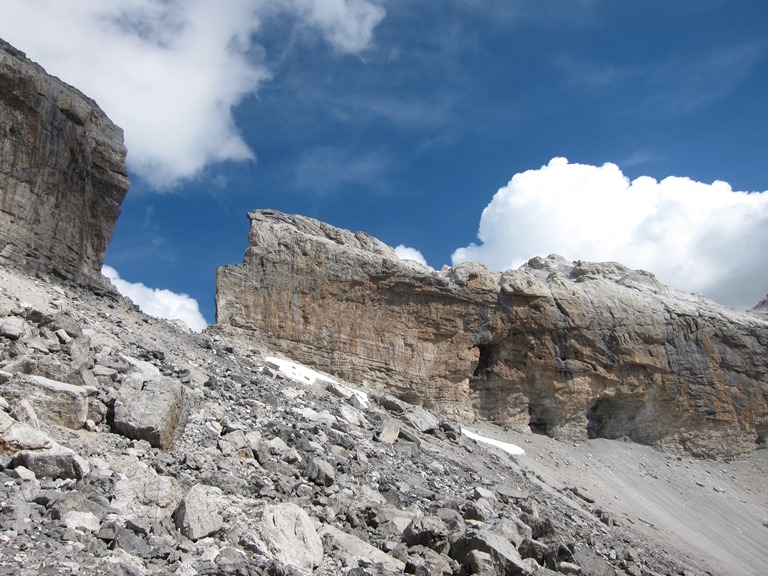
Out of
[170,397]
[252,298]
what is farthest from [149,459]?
[252,298]

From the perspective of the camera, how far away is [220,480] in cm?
907

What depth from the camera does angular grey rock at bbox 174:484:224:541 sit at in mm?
7305

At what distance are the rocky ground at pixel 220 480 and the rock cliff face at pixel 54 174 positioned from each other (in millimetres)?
1723

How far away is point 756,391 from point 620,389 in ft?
30.4

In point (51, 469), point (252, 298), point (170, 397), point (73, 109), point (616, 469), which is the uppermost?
point (73, 109)

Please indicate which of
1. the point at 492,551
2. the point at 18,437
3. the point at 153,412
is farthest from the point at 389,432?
the point at 18,437

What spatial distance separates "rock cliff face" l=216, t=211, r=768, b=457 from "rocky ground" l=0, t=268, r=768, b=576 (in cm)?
914

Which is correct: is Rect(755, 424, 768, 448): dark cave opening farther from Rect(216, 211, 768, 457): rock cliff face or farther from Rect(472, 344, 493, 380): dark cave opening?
Rect(472, 344, 493, 380): dark cave opening

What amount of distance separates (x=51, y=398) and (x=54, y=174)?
13515mm

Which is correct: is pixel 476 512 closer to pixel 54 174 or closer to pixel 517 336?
pixel 54 174

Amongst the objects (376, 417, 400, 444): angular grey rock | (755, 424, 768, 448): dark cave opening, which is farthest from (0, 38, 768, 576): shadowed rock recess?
(755, 424, 768, 448): dark cave opening

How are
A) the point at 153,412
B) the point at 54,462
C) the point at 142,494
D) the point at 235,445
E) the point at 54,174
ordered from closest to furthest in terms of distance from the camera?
1. the point at 54,462
2. the point at 142,494
3. the point at 153,412
4. the point at 235,445
5. the point at 54,174

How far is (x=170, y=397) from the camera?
32.4 feet

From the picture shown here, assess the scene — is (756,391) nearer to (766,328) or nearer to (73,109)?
(766,328)
